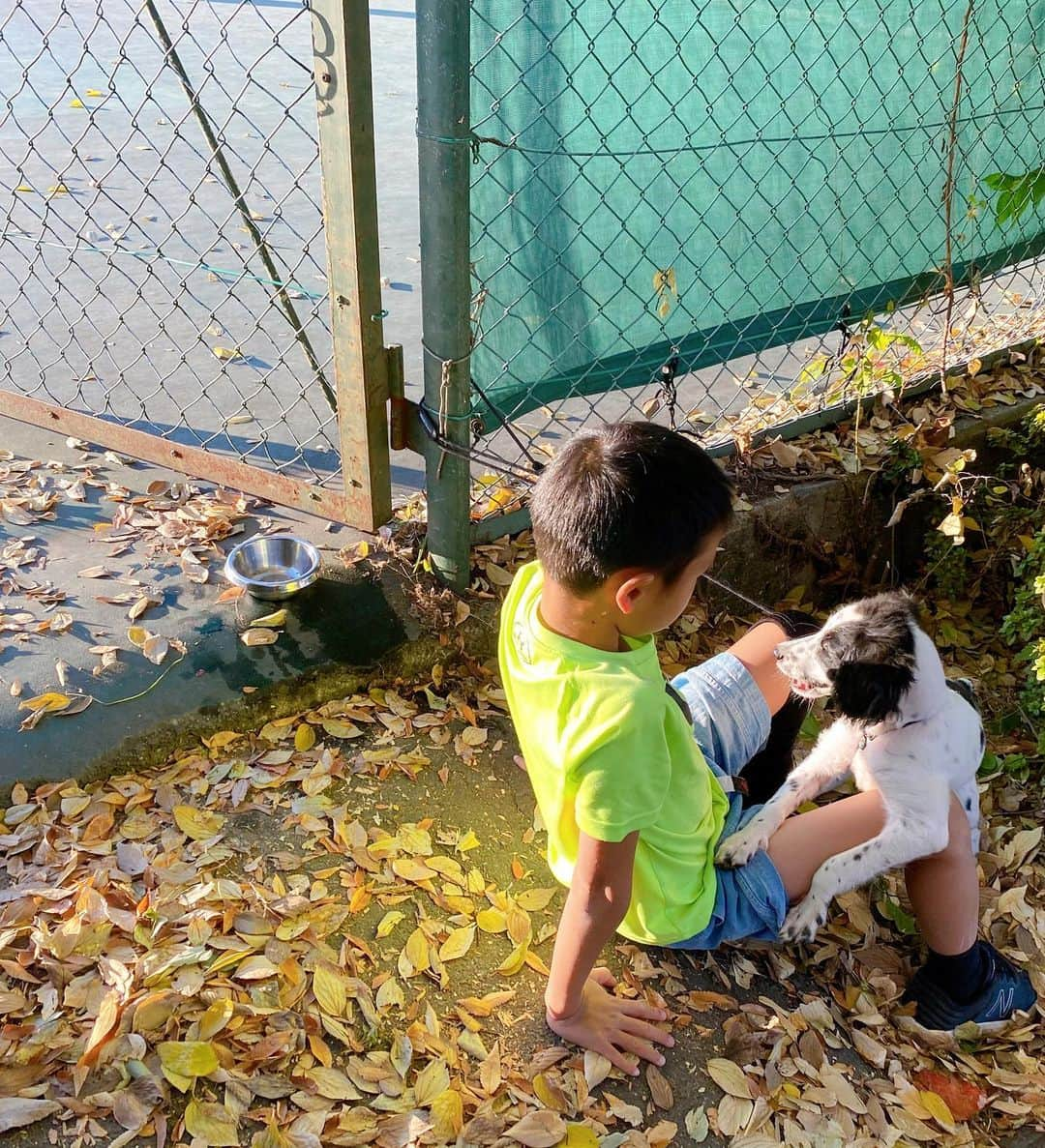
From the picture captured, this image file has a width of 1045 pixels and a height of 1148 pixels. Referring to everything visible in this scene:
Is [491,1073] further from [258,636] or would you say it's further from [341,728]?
[258,636]

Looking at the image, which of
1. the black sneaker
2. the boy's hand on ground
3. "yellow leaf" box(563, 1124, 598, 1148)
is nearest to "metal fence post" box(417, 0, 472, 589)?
the boy's hand on ground

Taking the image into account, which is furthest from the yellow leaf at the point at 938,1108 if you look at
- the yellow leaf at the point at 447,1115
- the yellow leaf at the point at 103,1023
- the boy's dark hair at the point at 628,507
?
the yellow leaf at the point at 103,1023

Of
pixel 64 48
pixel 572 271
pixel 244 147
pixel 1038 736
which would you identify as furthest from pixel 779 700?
pixel 64 48

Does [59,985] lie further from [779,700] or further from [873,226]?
[873,226]

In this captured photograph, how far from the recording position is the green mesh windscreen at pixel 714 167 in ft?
9.30

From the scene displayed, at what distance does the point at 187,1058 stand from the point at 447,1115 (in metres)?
0.54

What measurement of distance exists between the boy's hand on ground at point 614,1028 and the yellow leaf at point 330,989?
18.1 inches

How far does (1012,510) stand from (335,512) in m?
2.45

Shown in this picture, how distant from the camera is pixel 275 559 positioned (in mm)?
3205

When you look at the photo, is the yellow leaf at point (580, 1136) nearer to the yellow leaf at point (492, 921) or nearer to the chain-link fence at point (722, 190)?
the yellow leaf at point (492, 921)

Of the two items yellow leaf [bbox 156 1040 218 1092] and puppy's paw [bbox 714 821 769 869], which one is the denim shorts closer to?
puppy's paw [bbox 714 821 769 869]

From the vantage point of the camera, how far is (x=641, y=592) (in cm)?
192

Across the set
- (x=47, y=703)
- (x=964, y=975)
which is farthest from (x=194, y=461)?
(x=964, y=975)

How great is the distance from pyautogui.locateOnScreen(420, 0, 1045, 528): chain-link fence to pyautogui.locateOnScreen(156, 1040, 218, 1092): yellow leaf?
67.3 inches
